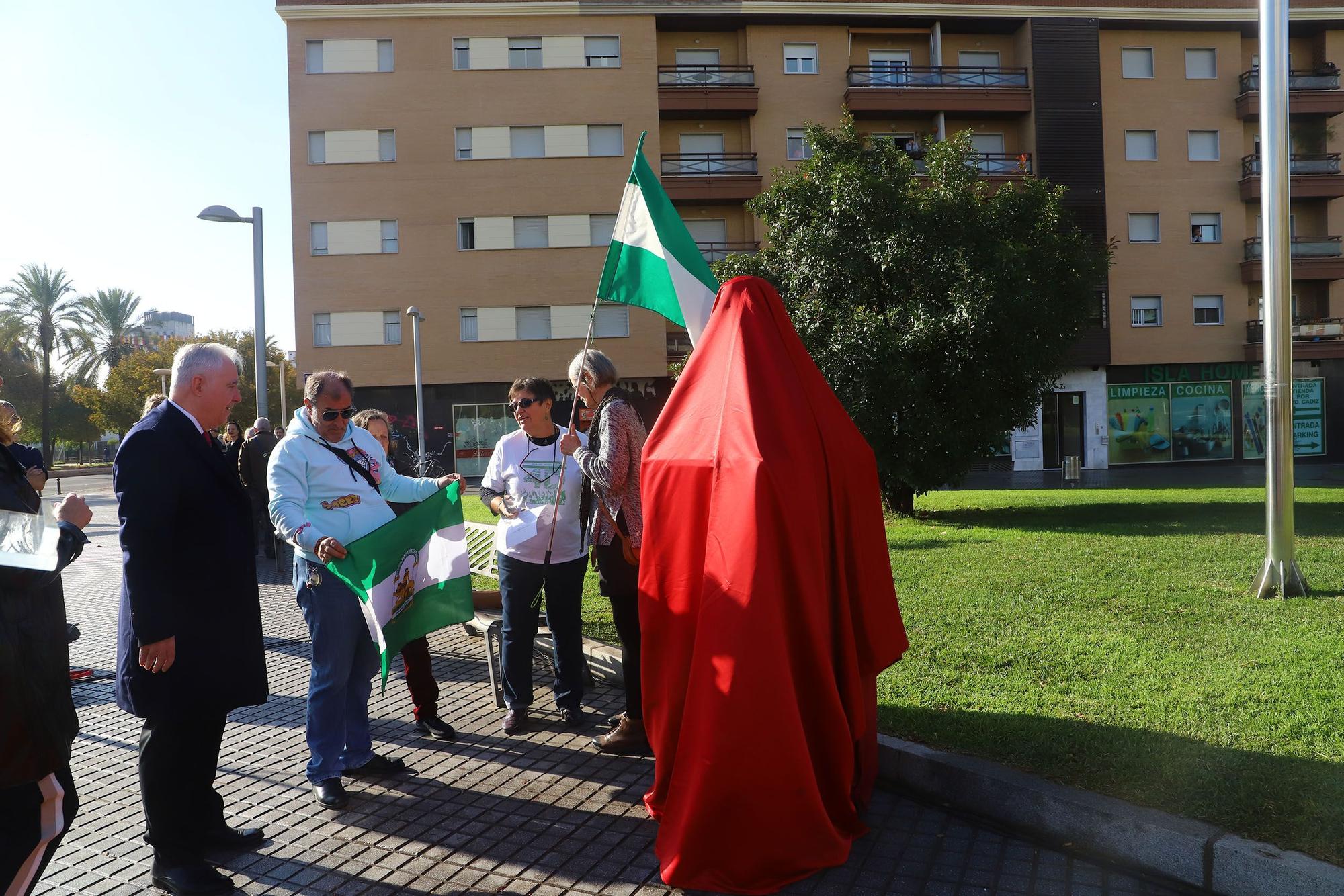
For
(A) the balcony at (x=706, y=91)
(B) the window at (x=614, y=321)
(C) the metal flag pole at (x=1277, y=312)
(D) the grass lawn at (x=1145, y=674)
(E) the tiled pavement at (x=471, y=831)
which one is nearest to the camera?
(E) the tiled pavement at (x=471, y=831)

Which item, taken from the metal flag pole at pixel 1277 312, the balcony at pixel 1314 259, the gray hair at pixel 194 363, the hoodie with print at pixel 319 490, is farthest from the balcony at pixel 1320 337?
the gray hair at pixel 194 363

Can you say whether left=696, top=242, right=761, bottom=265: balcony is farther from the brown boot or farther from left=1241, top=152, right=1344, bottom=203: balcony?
the brown boot

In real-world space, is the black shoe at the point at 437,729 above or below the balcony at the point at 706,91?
below

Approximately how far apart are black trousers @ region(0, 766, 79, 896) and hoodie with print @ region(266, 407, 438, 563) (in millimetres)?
1761

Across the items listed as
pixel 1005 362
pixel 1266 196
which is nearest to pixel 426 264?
pixel 1005 362

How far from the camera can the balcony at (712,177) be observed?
33.5 metres

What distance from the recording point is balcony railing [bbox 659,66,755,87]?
34.1 metres

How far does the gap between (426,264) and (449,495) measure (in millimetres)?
28931

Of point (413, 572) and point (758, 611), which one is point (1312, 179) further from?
point (758, 611)

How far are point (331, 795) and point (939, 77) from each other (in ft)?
117

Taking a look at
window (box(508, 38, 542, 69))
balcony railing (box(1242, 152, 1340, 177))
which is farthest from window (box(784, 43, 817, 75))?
balcony railing (box(1242, 152, 1340, 177))

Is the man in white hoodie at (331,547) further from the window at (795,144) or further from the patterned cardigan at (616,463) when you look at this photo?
the window at (795,144)

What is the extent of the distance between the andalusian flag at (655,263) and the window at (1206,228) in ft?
119

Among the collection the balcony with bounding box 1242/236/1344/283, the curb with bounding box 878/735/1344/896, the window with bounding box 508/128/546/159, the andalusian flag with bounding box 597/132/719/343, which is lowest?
the curb with bounding box 878/735/1344/896
